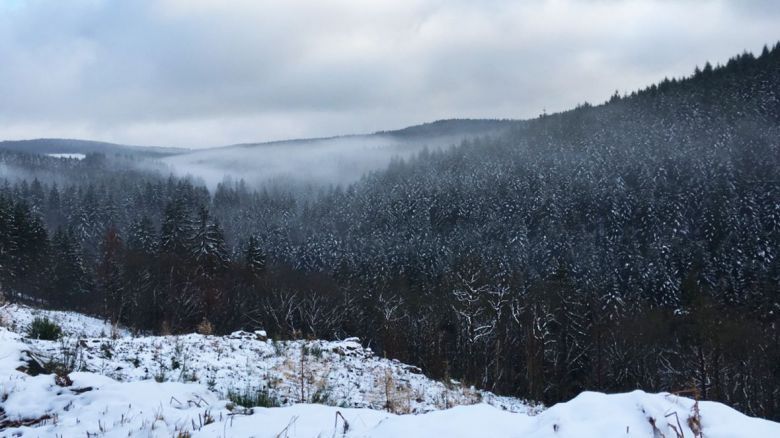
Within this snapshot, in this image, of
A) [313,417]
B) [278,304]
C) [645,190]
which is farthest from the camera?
[645,190]

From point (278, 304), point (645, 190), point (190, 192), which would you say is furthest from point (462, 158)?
point (278, 304)

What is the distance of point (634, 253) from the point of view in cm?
9819

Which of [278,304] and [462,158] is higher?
[462,158]

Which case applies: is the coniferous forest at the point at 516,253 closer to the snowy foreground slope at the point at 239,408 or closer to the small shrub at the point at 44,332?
the snowy foreground slope at the point at 239,408

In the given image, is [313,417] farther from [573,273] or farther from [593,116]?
[593,116]

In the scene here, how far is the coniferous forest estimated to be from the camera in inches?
1773

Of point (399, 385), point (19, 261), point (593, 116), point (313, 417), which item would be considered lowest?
point (19, 261)

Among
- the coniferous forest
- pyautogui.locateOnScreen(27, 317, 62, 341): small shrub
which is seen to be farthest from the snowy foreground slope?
pyautogui.locateOnScreen(27, 317, 62, 341): small shrub

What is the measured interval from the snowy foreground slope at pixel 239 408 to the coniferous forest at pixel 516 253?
0.46 meters

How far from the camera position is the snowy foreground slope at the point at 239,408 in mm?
3828

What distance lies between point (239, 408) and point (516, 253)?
104 m

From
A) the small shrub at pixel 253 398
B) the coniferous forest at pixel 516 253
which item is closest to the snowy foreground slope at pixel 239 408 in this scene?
the small shrub at pixel 253 398

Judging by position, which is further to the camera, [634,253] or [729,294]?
[634,253]

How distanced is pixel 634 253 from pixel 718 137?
53.1m
